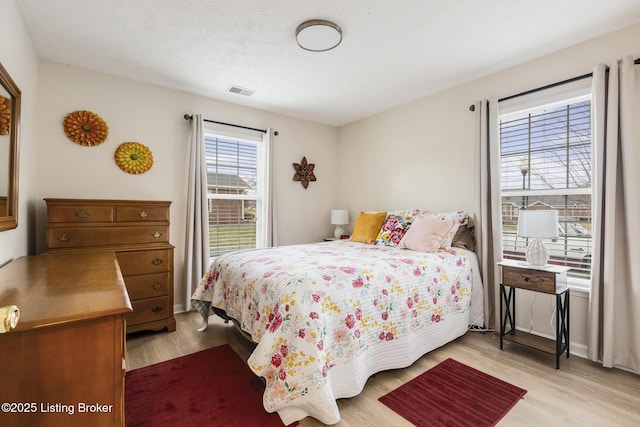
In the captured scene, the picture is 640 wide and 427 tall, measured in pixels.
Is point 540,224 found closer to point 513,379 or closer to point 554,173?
point 554,173

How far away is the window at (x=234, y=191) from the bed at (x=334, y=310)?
3.76 ft

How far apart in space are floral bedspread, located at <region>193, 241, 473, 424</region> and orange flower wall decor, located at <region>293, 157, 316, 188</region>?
1742mm

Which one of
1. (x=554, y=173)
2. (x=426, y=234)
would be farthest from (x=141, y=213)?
(x=554, y=173)

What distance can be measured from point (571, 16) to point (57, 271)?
3518mm

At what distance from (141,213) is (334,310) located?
6.75 feet

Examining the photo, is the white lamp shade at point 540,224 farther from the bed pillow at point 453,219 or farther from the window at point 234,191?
the window at point 234,191

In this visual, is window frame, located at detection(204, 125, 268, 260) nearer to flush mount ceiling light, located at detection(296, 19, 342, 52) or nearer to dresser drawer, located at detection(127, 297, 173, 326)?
dresser drawer, located at detection(127, 297, 173, 326)

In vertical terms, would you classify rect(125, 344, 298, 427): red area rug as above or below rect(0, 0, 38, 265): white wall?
below

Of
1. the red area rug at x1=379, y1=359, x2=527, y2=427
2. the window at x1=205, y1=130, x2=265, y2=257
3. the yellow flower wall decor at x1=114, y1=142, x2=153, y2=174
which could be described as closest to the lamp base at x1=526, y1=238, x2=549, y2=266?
the red area rug at x1=379, y1=359, x2=527, y2=427

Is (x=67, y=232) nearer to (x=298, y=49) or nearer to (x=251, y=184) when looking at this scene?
(x=251, y=184)

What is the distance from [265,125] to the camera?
4.08 meters

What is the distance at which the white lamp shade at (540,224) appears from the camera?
220 centimetres

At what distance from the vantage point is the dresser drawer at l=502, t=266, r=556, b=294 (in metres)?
2.22

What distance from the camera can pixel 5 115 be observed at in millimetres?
1679
